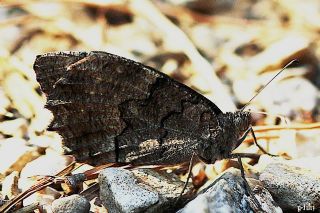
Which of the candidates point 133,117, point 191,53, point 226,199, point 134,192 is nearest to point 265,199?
point 226,199

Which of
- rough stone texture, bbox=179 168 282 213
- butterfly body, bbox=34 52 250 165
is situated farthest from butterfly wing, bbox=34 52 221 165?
rough stone texture, bbox=179 168 282 213

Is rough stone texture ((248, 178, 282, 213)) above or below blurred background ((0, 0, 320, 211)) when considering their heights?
below

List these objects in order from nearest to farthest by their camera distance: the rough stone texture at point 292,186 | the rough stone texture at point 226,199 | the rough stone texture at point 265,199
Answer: the rough stone texture at point 226,199 → the rough stone texture at point 265,199 → the rough stone texture at point 292,186

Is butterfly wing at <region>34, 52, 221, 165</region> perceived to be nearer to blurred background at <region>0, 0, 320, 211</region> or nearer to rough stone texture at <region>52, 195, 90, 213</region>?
blurred background at <region>0, 0, 320, 211</region>

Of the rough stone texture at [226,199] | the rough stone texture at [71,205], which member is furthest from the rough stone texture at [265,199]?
the rough stone texture at [71,205]

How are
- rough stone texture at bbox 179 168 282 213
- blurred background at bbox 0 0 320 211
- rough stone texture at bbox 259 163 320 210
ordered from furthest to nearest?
blurred background at bbox 0 0 320 211
rough stone texture at bbox 259 163 320 210
rough stone texture at bbox 179 168 282 213

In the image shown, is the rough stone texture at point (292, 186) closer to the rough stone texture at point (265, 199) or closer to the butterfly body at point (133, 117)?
the rough stone texture at point (265, 199)
